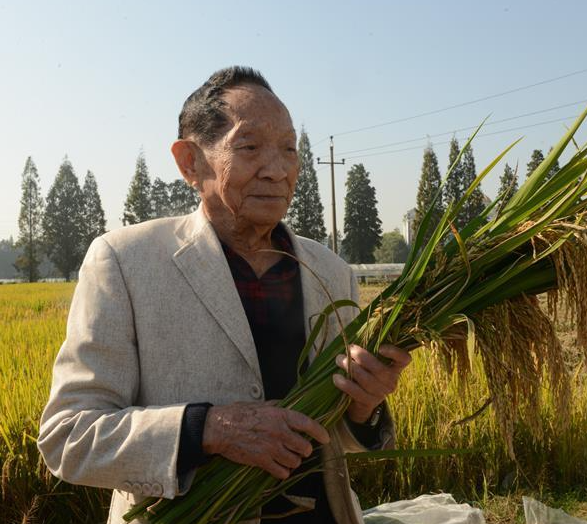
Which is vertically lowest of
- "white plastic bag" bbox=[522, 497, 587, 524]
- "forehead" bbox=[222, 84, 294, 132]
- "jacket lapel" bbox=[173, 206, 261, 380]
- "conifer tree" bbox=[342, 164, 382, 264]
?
"white plastic bag" bbox=[522, 497, 587, 524]

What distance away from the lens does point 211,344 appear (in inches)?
60.5

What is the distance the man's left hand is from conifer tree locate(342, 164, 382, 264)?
150 feet

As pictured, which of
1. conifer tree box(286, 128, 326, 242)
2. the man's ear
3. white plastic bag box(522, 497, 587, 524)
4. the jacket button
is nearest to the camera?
the jacket button

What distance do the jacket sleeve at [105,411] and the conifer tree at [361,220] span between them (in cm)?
4584

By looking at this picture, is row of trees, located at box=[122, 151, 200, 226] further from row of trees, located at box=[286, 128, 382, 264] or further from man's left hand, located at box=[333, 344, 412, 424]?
man's left hand, located at box=[333, 344, 412, 424]

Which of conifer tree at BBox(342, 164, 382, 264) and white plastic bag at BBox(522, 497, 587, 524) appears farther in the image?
conifer tree at BBox(342, 164, 382, 264)

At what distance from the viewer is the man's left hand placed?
136 centimetres

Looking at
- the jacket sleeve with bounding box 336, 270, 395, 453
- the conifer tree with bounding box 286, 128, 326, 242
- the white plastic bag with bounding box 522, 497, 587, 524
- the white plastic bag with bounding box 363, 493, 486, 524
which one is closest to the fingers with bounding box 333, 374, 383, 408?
the jacket sleeve with bounding box 336, 270, 395, 453

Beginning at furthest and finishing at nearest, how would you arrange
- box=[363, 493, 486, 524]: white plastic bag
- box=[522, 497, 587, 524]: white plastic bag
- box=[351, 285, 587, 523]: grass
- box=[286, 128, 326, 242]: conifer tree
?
box=[286, 128, 326, 242]: conifer tree → box=[351, 285, 587, 523]: grass → box=[522, 497, 587, 524]: white plastic bag → box=[363, 493, 486, 524]: white plastic bag

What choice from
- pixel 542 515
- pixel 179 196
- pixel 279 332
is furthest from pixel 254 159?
pixel 179 196

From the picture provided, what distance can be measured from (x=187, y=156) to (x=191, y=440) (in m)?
0.78

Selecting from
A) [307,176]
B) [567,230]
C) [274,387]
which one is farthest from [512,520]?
[307,176]

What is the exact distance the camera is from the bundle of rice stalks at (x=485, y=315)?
4.35 feet

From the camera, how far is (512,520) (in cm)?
322
